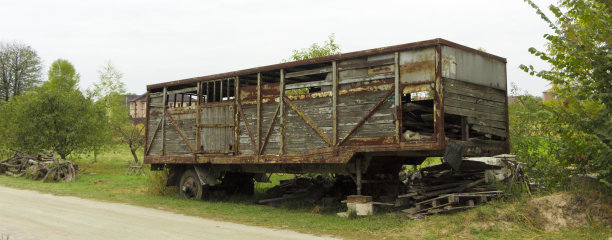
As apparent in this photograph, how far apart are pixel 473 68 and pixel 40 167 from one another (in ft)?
69.7

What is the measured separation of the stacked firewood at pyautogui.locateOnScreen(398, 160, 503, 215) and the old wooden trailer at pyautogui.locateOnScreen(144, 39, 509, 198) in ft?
1.85

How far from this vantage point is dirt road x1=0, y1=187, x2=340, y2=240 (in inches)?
343

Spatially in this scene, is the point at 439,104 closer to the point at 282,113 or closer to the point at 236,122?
the point at 282,113

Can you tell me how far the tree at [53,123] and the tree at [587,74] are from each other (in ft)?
90.9

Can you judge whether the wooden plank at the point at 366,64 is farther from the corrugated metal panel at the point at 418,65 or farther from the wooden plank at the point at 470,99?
the wooden plank at the point at 470,99

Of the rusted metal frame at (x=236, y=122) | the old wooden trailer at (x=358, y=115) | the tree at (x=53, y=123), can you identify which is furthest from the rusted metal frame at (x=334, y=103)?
the tree at (x=53, y=123)

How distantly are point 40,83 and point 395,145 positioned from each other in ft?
179

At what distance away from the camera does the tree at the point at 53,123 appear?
2914 cm

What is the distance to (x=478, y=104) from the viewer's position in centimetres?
1127

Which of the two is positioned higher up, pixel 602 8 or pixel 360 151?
pixel 602 8

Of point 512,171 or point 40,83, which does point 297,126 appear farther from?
point 40,83

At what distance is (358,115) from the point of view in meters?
11.4

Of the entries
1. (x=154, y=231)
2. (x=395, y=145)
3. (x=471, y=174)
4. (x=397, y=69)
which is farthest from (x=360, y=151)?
(x=154, y=231)

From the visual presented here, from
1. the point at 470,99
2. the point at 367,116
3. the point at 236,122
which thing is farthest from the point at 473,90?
the point at 236,122
